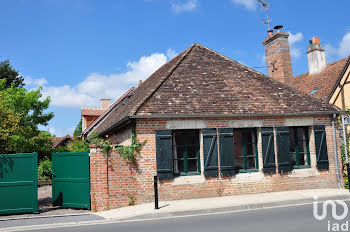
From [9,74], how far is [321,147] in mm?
33819

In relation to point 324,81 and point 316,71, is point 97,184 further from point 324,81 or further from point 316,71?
point 316,71

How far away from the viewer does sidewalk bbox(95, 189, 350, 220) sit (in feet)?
28.5

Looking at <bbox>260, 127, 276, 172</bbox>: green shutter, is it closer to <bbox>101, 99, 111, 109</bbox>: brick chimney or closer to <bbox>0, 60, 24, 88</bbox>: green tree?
<bbox>101, 99, 111, 109</bbox>: brick chimney

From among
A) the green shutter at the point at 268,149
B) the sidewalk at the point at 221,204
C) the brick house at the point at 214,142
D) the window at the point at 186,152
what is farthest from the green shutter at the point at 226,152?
the green shutter at the point at 268,149

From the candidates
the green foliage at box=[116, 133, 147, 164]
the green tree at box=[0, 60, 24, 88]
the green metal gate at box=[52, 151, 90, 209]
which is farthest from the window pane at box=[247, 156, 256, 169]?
the green tree at box=[0, 60, 24, 88]

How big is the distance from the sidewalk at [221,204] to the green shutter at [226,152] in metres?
0.95

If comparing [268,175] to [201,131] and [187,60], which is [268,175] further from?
[187,60]

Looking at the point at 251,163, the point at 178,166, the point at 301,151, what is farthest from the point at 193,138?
the point at 301,151

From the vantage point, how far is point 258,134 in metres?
11.8

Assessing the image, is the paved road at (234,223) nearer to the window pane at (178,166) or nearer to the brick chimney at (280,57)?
the window pane at (178,166)

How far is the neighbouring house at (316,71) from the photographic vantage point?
16.4 metres

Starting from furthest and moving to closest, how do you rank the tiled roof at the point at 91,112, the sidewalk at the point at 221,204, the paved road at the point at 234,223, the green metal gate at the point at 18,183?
the tiled roof at the point at 91,112
the green metal gate at the point at 18,183
the sidewalk at the point at 221,204
the paved road at the point at 234,223

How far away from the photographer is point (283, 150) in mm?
11852

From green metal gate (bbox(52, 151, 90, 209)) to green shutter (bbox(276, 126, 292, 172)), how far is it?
7.04m
